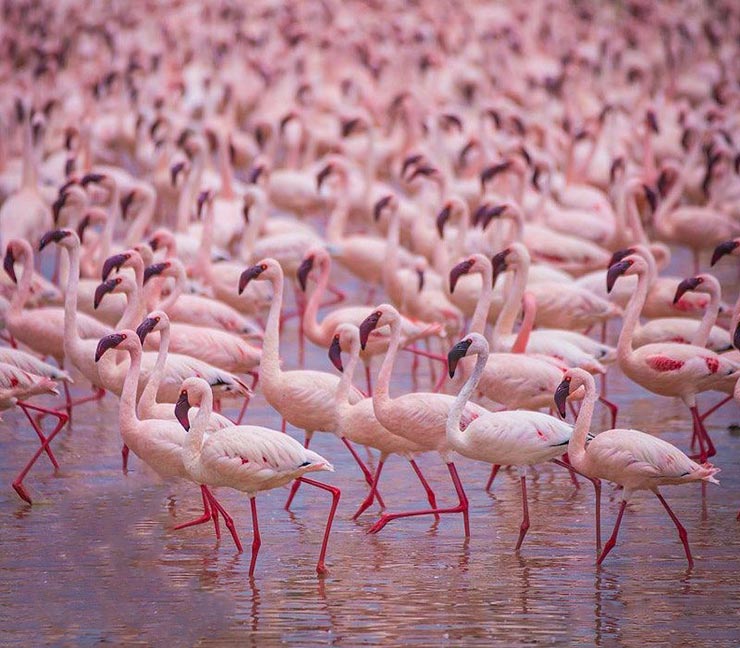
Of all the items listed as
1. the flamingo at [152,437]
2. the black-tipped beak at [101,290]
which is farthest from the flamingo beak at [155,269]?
the flamingo at [152,437]

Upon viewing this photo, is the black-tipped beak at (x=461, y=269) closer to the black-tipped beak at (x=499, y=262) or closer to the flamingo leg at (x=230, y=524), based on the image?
the black-tipped beak at (x=499, y=262)

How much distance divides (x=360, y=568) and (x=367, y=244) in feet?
21.3

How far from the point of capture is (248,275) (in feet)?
31.1

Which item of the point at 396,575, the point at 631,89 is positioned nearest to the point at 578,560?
the point at 396,575

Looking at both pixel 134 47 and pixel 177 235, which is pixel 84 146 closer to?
pixel 177 235

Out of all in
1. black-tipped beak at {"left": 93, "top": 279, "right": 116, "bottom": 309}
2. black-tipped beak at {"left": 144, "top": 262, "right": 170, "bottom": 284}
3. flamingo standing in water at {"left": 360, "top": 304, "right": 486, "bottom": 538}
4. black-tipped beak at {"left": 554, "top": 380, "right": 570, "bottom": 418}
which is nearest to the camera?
black-tipped beak at {"left": 554, "top": 380, "right": 570, "bottom": 418}

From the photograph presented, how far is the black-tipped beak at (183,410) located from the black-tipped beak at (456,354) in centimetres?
134

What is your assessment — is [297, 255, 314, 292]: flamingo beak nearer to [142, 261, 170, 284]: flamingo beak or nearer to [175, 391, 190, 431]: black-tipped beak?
[142, 261, 170, 284]: flamingo beak

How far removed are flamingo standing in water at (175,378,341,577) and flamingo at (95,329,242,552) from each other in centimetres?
25

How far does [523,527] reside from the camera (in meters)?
7.86

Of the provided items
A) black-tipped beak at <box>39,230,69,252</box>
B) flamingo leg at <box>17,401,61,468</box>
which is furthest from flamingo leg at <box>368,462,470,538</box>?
black-tipped beak at <box>39,230,69,252</box>

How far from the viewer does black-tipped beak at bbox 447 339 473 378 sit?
8.09 m

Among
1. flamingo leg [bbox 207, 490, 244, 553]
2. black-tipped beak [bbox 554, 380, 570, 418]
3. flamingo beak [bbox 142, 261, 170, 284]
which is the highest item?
flamingo beak [bbox 142, 261, 170, 284]

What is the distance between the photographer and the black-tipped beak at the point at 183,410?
7.71 metres
